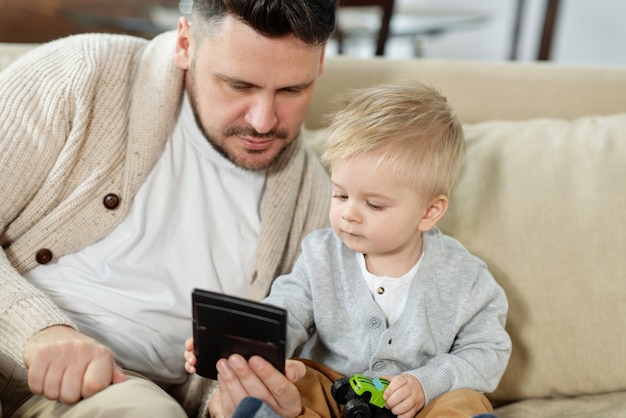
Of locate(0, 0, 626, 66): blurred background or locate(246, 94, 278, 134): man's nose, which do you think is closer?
locate(246, 94, 278, 134): man's nose

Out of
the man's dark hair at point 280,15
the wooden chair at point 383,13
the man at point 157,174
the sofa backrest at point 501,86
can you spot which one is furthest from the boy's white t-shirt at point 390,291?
the wooden chair at point 383,13

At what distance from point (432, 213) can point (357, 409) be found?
0.35 m

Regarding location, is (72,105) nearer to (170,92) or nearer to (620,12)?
(170,92)

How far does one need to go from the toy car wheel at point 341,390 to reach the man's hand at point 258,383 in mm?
62

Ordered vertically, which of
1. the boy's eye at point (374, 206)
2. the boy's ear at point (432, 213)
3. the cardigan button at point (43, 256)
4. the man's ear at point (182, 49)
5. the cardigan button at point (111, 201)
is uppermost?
the man's ear at point (182, 49)

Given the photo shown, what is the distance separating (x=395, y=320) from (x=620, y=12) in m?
3.25

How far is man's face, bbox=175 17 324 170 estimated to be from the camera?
1342mm

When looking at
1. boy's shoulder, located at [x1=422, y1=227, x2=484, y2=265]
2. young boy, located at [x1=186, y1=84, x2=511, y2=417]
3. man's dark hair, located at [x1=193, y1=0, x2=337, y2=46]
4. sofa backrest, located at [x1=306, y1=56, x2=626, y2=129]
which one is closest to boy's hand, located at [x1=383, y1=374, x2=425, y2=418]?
young boy, located at [x1=186, y1=84, x2=511, y2=417]

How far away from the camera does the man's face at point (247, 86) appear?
134 cm

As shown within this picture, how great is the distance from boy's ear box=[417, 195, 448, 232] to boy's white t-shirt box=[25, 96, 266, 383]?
0.38 m

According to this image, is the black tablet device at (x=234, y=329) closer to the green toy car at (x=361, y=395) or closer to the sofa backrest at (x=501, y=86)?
the green toy car at (x=361, y=395)

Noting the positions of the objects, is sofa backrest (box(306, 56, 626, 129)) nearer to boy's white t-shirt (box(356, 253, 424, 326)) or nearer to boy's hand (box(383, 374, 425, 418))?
boy's white t-shirt (box(356, 253, 424, 326))

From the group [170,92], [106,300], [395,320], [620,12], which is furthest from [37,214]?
[620,12]

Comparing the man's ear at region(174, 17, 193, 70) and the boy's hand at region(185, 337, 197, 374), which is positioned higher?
the man's ear at region(174, 17, 193, 70)
